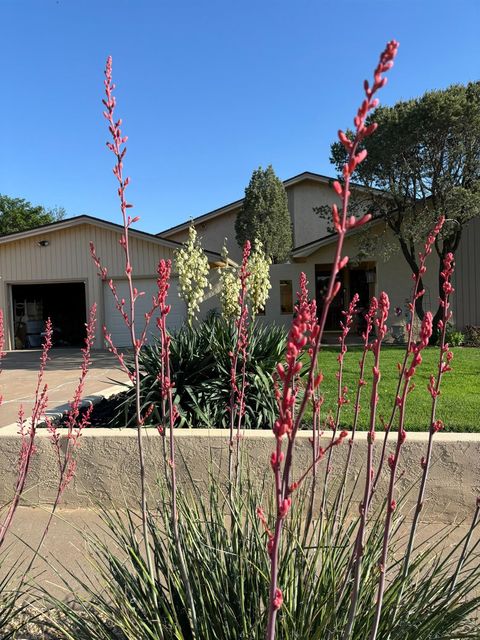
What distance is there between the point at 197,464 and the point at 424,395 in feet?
12.9

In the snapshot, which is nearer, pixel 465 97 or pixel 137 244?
pixel 465 97

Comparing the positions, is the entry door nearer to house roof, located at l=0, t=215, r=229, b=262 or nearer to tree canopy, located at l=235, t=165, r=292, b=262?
tree canopy, located at l=235, t=165, r=292, b=262

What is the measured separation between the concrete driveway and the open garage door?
984 mm

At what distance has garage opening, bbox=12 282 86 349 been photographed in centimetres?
2062

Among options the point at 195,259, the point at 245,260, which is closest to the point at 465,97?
the point at 195,259

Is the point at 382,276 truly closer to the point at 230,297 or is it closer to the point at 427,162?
the point at 427,162

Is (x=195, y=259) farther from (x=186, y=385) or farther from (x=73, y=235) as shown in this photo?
(x=73, y=235)

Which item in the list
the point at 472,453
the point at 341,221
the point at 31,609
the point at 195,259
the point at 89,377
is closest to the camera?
the point at 341,221

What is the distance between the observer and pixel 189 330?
6.00m

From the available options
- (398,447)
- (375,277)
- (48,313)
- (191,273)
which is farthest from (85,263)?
(398,447)

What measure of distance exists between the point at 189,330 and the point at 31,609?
373cm

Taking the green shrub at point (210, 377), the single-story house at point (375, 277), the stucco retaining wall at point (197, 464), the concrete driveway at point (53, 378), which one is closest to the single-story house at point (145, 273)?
the single-story house at point (375, 277)

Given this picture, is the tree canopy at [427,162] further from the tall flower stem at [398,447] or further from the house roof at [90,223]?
the tall flower stem at [398,447]

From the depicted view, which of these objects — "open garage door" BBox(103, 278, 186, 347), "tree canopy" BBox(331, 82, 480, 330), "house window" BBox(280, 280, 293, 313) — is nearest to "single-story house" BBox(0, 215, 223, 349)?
"open garage door" BBox(103, 278, 186, 347)
